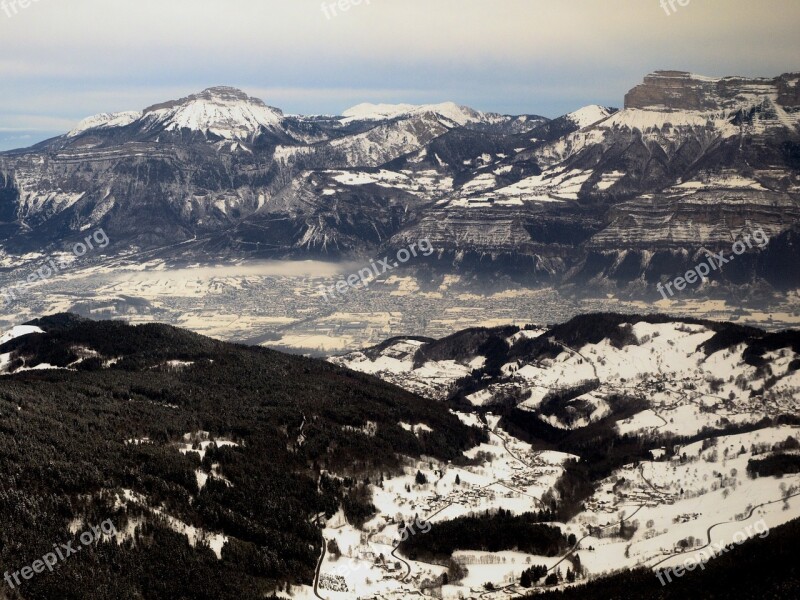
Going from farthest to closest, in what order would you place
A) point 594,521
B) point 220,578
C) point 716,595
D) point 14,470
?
point 594,521
point 14,470
point 220,578
point 716,595

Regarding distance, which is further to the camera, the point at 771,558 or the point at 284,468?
the point at 284,468

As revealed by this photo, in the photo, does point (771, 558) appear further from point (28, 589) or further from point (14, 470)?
point (14, 470)

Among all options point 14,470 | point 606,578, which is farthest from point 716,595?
point 14,470

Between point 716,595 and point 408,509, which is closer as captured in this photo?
point 716,595

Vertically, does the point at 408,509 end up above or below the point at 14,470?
below

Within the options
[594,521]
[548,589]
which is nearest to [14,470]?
[548,589]

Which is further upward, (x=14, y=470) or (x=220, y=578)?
(x=14, y=470)

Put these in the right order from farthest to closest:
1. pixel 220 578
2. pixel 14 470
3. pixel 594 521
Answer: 1. pixel 594 521
2. pixel 14 470
3. pixel 220 578

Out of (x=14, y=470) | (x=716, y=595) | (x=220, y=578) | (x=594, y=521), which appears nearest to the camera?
(x=716, y=595)

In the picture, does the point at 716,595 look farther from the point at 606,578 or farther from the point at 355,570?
the point at 355,570
